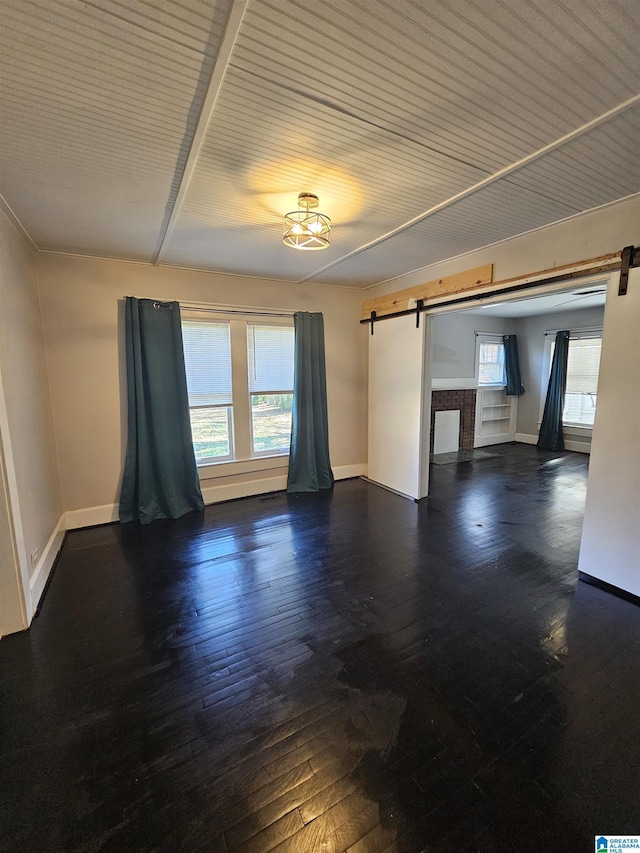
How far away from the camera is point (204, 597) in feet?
8.09

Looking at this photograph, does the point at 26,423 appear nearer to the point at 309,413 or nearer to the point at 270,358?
the point at 270,358

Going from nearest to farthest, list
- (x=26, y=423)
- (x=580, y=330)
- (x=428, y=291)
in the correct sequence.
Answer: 1. (x=26, y=423)
2. (x=428, y=291)
3. (x=580, y=330)

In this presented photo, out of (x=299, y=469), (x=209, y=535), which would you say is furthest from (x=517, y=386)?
(x=209, y=535)

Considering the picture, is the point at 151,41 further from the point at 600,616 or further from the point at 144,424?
the point at 600,616

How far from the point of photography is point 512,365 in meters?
7.31

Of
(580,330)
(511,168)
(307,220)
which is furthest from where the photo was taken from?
(580,330)

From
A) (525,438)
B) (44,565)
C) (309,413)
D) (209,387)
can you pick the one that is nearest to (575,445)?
→ (525,438)

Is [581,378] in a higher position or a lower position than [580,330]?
lower

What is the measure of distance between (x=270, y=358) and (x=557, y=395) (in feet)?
18.6

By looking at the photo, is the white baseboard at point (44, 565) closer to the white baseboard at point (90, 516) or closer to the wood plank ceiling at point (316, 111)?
the white baseboard at point (90, 516)

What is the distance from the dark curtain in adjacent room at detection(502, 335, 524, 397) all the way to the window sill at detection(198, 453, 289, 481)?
5.30 metres

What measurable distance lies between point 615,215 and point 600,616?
265 centimetres

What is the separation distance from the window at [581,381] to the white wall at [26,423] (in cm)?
804

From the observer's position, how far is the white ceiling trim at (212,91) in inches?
42.9
